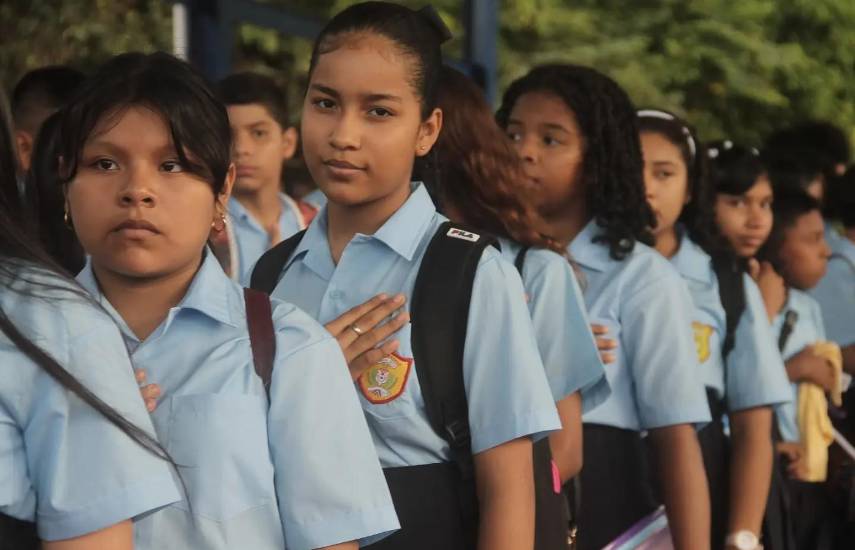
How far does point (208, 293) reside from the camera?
208 centimetres

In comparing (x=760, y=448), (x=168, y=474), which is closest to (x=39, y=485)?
(x=168, y=474)

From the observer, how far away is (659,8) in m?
11.3

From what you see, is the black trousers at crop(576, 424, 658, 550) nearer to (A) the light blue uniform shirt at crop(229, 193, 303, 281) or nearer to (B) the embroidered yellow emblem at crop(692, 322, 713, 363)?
(B) the embroidered yellow emblem at crop(692, 322, 713, 363)

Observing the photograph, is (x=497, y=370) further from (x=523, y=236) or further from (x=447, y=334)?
(x=523, y=236)

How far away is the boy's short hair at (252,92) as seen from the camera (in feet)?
15.4

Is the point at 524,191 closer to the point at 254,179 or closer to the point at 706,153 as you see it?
the point at 706,153

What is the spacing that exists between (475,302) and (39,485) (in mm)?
925

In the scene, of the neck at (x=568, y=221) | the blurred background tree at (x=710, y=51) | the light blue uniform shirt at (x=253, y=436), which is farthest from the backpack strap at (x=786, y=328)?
the blurred background tree at (x=710, y=51)

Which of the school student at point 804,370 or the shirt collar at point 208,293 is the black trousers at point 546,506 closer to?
the shirt collar at point 208,293

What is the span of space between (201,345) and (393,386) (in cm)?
47

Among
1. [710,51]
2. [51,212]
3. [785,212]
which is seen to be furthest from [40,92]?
[710,51]

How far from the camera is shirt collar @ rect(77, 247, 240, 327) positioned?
2.06 metres

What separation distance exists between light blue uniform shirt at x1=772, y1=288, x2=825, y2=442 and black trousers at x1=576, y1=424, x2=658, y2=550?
1.36 m

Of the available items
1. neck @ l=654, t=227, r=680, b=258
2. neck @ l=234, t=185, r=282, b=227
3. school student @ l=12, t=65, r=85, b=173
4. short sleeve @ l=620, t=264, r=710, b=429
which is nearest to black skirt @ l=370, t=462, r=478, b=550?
short sleeve @ l=620, t=264, r=710, b=429
